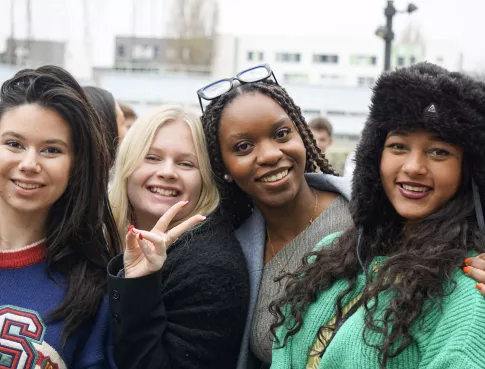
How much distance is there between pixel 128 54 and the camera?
5716 cm

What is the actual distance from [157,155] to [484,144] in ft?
5.55

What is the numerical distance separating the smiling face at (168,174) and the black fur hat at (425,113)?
1009mm

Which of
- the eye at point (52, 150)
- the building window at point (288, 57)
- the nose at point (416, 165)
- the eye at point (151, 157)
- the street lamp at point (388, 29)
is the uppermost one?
the street lamp at point (388, 29)

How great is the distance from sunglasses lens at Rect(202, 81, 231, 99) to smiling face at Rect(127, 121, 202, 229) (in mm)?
210

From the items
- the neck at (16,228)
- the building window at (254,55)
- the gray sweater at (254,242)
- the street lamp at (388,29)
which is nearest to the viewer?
the neck at (16,228)

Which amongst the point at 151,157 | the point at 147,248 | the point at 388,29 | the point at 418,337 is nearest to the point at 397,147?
the point at 418,337

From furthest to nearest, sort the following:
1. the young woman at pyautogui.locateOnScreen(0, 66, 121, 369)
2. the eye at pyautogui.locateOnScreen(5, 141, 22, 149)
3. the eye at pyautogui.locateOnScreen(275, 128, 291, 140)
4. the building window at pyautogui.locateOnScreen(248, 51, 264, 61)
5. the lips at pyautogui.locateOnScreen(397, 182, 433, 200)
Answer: the building window at pyautogui.locateOnScreen(248, 51, 264, 61)
the eye at pyautogui.locateOnScreen(275, 128, 291, 140)
the eye at pyautogui.locateOnScreen(5, 141, 22, 149)
the young woman at pyautogui.locateOnScreen(0, 66, 121, 369)
the lips at pyautogui.locateOnScreen(397, 182, 433, 200)

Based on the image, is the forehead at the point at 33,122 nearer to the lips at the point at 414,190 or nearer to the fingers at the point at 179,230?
the fingers at the point at 179,230

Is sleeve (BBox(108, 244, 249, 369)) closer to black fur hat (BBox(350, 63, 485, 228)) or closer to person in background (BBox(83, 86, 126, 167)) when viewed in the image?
black fur hat (BBox(350, 63, 485, 228))

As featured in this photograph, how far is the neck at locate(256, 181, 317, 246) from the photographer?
10.5 feet

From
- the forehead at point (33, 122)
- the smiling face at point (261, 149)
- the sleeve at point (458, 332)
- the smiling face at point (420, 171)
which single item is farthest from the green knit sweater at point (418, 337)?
the forehead at point (33, 122)

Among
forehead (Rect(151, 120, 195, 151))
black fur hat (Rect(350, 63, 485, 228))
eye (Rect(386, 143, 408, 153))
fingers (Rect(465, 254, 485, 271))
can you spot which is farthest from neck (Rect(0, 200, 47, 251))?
fingers (Rect(465, 254, 485, 271))

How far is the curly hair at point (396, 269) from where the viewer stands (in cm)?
211

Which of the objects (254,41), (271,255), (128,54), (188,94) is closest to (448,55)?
(254,41)
